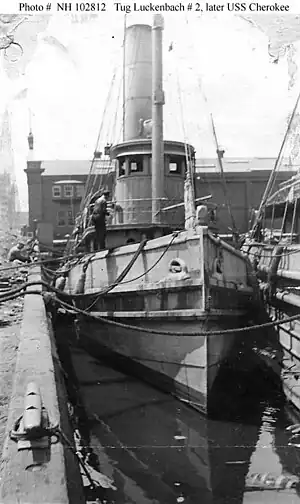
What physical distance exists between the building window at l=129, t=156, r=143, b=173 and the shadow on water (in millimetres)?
3832

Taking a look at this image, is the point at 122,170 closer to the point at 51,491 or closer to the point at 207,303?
the point at 207,303

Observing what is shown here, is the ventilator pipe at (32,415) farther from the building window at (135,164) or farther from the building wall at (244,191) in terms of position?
the building wall at (244,191)

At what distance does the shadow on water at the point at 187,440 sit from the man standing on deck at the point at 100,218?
2.07 meters

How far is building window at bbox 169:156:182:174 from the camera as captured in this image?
882cm

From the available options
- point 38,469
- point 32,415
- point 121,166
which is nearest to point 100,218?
point 121,166

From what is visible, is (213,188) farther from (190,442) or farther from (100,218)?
(190,442)

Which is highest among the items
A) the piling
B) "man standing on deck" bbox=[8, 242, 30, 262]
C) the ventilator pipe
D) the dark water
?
"man standing on deck" bbox=[8, 242, 30, 262]

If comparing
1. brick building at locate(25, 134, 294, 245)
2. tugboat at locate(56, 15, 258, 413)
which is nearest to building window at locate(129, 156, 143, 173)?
tugboat at locate(56, 15, 258, 413)

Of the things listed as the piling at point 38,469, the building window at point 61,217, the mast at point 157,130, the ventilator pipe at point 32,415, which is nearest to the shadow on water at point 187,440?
the piling at point 38,469

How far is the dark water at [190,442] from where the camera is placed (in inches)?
144

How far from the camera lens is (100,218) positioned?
7145mm

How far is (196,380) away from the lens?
17.3ft

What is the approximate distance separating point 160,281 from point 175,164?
3577mm

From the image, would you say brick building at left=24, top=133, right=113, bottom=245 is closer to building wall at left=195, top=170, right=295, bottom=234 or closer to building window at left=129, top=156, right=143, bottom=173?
building wall at left=195, top=170, right=295, bottom=234
